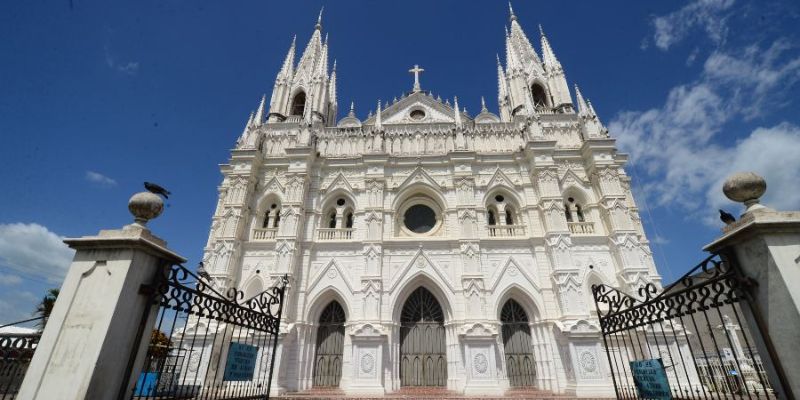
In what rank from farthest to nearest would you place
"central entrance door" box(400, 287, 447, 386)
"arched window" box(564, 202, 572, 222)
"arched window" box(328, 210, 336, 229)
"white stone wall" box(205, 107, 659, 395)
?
"arched window" box(328, 210, 336, 229)
"arched window" box(564, 202, 572, 222)
"central entrance door" box(400, 287, 447, 386)
"white stone wall" box(205, 107, 659, 395)

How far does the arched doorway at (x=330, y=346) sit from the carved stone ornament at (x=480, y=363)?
18.4ft

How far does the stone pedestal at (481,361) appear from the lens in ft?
42.0

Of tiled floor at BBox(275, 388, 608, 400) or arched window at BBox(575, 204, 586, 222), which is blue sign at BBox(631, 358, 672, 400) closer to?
tiled floor at BBox(275, 388, 608, 400)

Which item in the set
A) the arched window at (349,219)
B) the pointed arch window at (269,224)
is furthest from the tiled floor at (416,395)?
the arched window at (349,219)

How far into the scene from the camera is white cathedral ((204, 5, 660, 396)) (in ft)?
45.0

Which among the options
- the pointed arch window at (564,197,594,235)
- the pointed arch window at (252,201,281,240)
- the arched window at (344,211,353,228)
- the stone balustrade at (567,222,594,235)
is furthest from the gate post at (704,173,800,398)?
the pointed arch window at (252,201,281,240)

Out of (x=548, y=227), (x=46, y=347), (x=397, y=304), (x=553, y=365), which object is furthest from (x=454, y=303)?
(x=46, y=347)

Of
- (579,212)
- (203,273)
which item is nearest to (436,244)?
(579,212)

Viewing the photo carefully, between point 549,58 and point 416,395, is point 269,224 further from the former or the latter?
point 549,58

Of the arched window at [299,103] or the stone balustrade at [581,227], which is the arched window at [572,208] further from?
the arched window at [299,103]

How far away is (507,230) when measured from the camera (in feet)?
54.8

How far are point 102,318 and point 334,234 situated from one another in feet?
44.5

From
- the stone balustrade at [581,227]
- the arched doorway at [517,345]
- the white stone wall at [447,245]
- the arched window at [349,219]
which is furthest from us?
the arched window at [349,219]

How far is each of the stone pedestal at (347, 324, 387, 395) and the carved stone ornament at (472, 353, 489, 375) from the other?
11.8 feet
